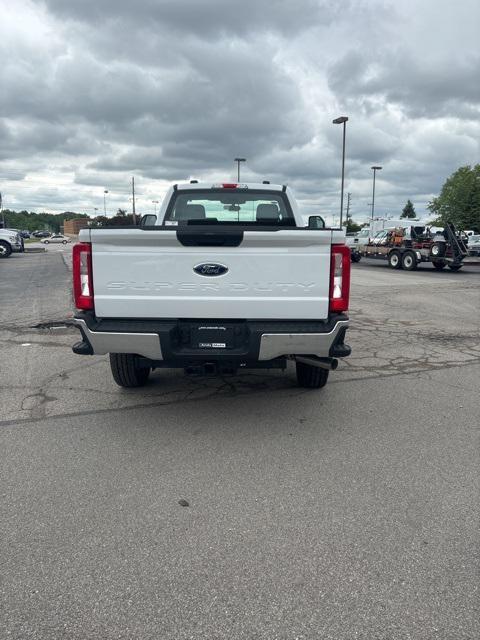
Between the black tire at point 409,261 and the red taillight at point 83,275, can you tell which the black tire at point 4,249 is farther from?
the red taillight at point 83,275

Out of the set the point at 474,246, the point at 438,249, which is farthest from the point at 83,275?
the point at 474,246

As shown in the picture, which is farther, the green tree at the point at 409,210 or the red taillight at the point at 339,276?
the green tree at the point at 409,210

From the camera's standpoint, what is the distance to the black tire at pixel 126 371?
4936mm

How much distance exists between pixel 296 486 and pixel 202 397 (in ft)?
6.34

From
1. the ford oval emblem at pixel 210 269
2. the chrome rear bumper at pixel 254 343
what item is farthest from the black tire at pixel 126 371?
the ford oval emblem at pixel 210 269

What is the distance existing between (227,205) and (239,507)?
4.16 m

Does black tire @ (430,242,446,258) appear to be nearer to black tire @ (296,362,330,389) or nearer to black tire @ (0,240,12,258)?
black tire @ (296,362,330,389)

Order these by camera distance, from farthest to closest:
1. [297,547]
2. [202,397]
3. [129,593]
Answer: [202,397], [297,547], [129,593]

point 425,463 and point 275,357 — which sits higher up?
point 275,357

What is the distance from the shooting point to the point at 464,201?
6419cm

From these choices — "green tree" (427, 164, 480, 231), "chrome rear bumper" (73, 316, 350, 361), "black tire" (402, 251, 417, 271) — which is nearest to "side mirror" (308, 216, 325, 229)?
"chrome rear bumper" (73, 316, 350, 361)

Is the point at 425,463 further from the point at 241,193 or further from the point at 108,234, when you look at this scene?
the point at 241,193

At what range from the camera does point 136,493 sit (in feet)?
10.8

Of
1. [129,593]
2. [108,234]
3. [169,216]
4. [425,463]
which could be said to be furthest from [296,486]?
[169,216]
